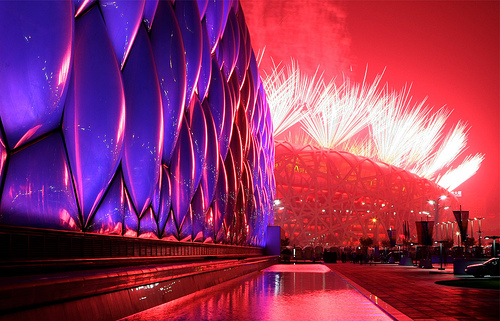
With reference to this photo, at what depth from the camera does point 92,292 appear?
19.8 feet

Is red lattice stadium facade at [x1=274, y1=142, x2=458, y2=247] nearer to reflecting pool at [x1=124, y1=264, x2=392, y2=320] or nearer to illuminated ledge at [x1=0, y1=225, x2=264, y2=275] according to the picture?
reflecting pool at [x1=124, y1=264, x2=392, y2=320]

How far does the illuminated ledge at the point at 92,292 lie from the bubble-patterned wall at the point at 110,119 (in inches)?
34.1

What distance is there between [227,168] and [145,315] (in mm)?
11405

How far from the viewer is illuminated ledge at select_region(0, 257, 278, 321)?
4566 millimetres

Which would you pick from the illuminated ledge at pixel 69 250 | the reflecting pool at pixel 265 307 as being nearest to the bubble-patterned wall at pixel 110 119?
the illuminated ledge at pixel 69 250

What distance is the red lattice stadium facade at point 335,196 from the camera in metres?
96.1

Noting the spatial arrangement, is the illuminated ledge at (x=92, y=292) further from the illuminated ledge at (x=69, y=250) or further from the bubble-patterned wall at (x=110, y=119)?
the bubble-patterned wall at (x=110, y=119)

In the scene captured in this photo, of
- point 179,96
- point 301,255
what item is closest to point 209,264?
point 179,96

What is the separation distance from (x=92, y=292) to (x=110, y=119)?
9.21ft

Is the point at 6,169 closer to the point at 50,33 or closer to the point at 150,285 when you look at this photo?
the point at 50,33

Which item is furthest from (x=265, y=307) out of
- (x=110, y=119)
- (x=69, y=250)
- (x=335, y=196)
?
(x=335, y=196)

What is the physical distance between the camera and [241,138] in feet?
69.7

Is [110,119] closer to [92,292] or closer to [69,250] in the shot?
[69,250]

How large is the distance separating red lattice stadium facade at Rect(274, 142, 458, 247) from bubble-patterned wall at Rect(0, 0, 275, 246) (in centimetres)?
8086
